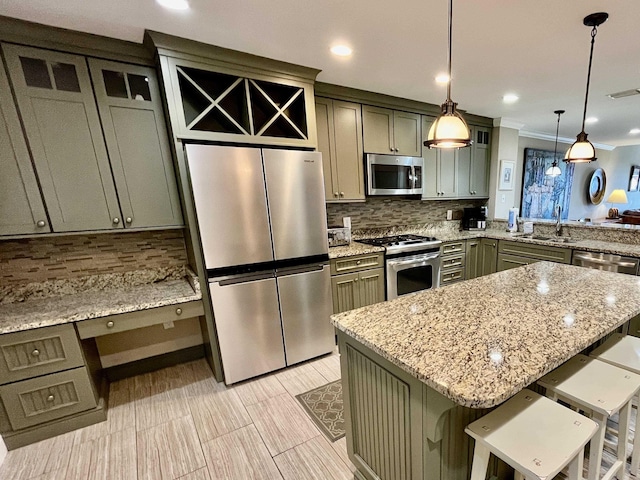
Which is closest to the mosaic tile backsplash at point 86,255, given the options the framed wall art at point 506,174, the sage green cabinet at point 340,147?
the sage green cabinet at point 340,147

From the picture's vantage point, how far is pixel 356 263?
2.62 metres

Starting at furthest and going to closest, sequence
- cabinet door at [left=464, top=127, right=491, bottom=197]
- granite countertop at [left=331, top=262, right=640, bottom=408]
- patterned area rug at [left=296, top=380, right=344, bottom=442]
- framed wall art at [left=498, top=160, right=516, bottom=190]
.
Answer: framed wall art at [left=498, top=160, right=516, bottom=190], cabinet door at [left=464, top=127, right=491, bottom=197], patterned area rug at [left=296, top=380, right=344, bottom=442], granite countertop at [left=331, top=262, right=640, bottom=408]

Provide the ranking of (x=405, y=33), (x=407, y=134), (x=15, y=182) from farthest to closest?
(x=407, y=134), (x=405, y=33), (x=15, y=182)

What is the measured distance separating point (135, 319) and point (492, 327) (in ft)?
6.86

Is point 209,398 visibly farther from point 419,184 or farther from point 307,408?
point 419,184

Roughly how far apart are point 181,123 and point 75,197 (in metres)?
0.83

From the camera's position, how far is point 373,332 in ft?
3.58

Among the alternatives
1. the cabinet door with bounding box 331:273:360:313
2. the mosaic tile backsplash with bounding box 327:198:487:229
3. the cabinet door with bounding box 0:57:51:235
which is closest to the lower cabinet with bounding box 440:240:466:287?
the mosaic tile backsplash with bounding box 327:198:487:229

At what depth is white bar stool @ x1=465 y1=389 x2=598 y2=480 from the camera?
31.9 inches

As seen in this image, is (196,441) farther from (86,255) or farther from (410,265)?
(410,265)

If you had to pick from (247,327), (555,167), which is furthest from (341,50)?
(555,167)

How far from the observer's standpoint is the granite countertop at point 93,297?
1666mm

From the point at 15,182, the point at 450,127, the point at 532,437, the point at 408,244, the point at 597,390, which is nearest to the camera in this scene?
the point at 532,437

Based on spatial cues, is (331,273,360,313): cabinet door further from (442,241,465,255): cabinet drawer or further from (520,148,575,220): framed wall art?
(520,148,575,220): framed wall art
